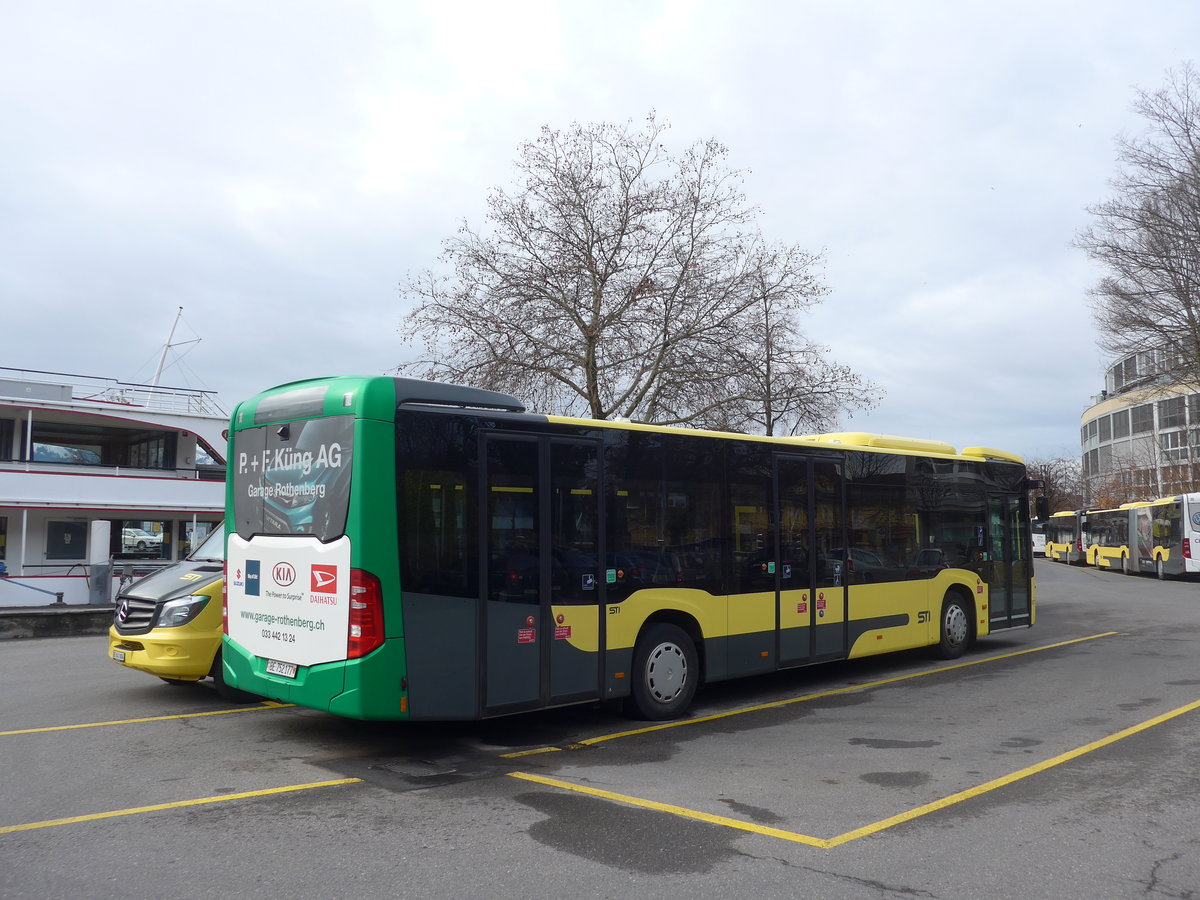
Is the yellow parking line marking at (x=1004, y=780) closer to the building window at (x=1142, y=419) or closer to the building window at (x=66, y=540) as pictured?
the building window at (x=66, y=540)

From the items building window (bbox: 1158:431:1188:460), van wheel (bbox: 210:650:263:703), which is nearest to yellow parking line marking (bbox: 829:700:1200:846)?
van wheel (bbox: 210:650:263:703)

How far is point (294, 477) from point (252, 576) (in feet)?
3.54

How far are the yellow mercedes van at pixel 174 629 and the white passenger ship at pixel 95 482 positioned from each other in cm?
1507

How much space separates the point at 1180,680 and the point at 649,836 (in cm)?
872

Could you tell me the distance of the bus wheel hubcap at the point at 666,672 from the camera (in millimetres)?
9127

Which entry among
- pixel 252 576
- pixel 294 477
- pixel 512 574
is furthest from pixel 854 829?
pixel 252 576

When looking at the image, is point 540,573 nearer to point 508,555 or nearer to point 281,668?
point 508,555

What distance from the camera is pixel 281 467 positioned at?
789 cm

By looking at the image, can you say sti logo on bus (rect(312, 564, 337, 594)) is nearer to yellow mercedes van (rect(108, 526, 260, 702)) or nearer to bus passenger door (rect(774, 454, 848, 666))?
yellow mercedes van (rect(108, 526, 260, 702))

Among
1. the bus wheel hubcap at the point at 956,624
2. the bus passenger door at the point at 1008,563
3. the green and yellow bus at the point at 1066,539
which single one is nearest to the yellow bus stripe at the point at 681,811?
the bus wheel hubcap at the point at 956,624

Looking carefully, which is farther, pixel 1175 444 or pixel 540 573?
pixel 1175 444

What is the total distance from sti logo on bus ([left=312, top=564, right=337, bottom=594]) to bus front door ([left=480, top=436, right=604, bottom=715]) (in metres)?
1.15

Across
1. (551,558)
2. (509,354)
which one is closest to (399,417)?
(551,558)

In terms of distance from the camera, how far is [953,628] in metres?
13.5
